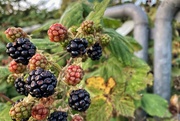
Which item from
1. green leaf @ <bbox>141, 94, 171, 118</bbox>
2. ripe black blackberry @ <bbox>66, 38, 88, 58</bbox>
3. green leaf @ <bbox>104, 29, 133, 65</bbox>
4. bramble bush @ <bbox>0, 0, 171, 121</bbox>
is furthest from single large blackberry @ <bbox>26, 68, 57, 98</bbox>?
green leaf @ <bbox>141, 94, 171, 118</bbox>

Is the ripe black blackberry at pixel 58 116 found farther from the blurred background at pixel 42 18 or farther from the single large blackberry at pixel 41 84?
the blurred background at pixel 42 18

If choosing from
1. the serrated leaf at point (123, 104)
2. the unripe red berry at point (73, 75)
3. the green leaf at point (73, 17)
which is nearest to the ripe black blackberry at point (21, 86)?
the unripe red berry at point (73, 75)

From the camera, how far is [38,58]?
28.3 inches

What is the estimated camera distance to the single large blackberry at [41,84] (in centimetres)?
67

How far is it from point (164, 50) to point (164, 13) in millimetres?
203

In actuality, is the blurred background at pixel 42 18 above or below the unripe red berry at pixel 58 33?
below

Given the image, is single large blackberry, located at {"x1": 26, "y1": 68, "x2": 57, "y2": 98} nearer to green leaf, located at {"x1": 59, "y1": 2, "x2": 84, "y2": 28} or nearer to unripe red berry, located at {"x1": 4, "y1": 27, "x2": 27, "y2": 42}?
unripe red berry, located at {"x1": 4, "y1": 27, "x2": 27, "y2": 42}

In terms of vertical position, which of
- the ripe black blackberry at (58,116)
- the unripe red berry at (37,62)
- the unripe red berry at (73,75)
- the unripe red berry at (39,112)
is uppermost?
the unripe red berry at (37,62)

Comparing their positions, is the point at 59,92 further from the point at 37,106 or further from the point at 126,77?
the point at 126,77

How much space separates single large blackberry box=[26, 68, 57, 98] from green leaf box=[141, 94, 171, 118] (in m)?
0.98

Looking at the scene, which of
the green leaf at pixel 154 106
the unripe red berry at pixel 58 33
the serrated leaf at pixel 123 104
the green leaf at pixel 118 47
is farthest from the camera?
the green leaf at pixel 154 106

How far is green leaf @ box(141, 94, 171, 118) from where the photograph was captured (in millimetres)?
1588

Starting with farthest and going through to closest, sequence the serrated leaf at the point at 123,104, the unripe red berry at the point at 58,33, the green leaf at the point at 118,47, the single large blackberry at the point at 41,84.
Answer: the serrated leaf at the point at 123,104 < the green leaf at the point at 118,47 < the unripe red berry at the point at 58,33 < the single large blackberry at the point at 41,84

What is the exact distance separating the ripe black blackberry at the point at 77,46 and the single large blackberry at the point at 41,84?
0.10 meters
